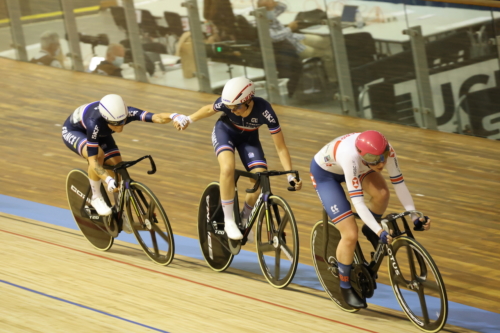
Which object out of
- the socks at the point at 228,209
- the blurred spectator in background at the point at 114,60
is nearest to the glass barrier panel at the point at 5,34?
the blurred spectator in background at the point at 114,60

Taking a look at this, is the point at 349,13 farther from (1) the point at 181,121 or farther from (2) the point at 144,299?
Answer: (2) the point at 144,299

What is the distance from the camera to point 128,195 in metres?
5.32

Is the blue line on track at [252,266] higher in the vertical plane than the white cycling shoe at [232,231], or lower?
lower

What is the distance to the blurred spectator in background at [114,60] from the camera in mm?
11992

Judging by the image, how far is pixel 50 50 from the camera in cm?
1283

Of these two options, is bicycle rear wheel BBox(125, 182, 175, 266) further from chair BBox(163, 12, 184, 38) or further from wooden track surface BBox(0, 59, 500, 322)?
chair BBox(163, 12, 184, 38)

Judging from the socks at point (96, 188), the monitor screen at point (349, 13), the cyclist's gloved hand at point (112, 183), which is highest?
the monitor screen at point (349, 13)

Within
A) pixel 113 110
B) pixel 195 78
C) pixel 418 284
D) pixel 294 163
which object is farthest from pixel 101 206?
pixel 195 78

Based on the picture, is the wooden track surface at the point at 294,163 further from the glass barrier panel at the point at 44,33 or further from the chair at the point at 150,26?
the glass barrier panel at the point at 44,33

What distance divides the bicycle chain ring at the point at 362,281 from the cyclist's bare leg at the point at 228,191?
0.93m

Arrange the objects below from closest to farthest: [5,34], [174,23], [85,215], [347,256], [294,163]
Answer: [347,256] < [85,215] < [294,163] < [174,23] < [5,34]

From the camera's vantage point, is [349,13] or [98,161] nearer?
[98,161]

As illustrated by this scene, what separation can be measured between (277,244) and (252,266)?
2.52 ft

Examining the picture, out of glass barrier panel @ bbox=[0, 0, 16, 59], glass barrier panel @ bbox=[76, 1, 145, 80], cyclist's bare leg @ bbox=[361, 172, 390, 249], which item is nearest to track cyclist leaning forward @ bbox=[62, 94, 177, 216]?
cyclist's bare leg @ bbox=[361, 172, 390, 249]
